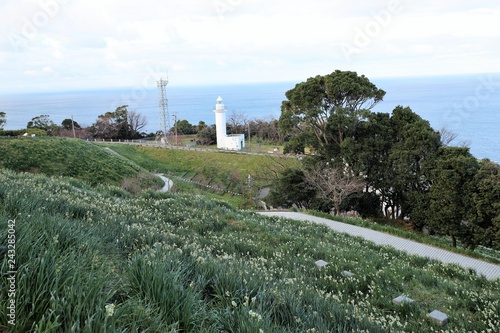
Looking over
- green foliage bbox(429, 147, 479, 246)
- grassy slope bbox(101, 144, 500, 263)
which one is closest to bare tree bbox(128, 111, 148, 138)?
grassy slope bbox(101, 144, 500, 263)

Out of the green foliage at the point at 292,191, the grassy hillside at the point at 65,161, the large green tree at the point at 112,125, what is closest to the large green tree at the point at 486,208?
the green foliage at the point at 292,191

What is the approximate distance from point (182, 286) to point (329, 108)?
2015 cm

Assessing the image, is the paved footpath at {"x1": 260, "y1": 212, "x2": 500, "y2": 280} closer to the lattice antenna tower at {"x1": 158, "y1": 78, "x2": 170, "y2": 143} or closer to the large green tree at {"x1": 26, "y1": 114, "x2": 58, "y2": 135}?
the lattice antenna tower at {"x1": 158, "y1": 78, "x2": 170, "y2": 143}

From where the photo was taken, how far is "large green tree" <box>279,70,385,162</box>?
806 inches

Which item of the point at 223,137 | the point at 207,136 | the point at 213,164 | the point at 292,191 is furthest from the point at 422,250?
the point at 207,136

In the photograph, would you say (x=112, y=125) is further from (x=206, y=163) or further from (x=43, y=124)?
(x=206, y=163)

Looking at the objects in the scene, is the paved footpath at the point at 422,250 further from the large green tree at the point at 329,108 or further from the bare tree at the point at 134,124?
the bare tree at the point at 134,124

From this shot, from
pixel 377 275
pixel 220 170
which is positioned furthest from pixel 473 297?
pixel 220 170

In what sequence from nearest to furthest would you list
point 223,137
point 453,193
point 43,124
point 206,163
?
point 453,193
point 206,163
point 223,137
point 43,124

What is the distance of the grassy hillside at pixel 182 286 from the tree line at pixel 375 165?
808 centimetres

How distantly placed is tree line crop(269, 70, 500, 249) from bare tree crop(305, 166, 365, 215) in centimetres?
6

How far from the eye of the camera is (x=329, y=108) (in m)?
21.6

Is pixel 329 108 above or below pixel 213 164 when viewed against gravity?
above

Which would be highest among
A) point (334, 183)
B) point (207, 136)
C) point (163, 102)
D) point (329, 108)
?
point (163, 102)
